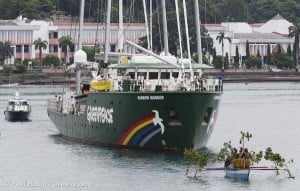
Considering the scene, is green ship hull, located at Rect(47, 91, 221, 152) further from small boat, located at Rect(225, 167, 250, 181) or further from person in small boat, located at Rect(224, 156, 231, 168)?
small boat, located at Rect(225, 167, 250, 181)

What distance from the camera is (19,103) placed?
5022 inches

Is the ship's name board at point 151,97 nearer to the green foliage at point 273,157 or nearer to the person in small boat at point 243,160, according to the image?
the green foliage at point 273,157

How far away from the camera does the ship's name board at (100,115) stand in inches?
3386

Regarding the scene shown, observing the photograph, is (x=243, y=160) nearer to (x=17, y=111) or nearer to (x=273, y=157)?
(x=273, y=157)

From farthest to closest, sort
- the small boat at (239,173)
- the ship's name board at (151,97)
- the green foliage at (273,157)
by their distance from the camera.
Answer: the ship's name board at (151,97), the green foliage at (273,157), the small boat at (239,173)

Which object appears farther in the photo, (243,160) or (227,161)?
(227,161)

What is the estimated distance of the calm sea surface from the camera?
70.5 metres

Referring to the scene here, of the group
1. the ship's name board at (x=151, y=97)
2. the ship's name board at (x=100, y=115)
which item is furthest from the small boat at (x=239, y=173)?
the ship's name board at (x=100, y=115)

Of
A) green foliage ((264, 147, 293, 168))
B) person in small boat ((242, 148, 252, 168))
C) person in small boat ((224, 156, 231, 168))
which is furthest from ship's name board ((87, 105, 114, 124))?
person in small boat ((242, 148, 252, 168))

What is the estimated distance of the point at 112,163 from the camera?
79750 mm

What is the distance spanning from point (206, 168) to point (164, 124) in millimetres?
7997

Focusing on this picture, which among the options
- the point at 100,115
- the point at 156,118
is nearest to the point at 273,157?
the point at 156,118

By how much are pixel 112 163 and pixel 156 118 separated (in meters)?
4.71

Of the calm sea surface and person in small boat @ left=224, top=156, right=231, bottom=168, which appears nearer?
the calm sea surface
